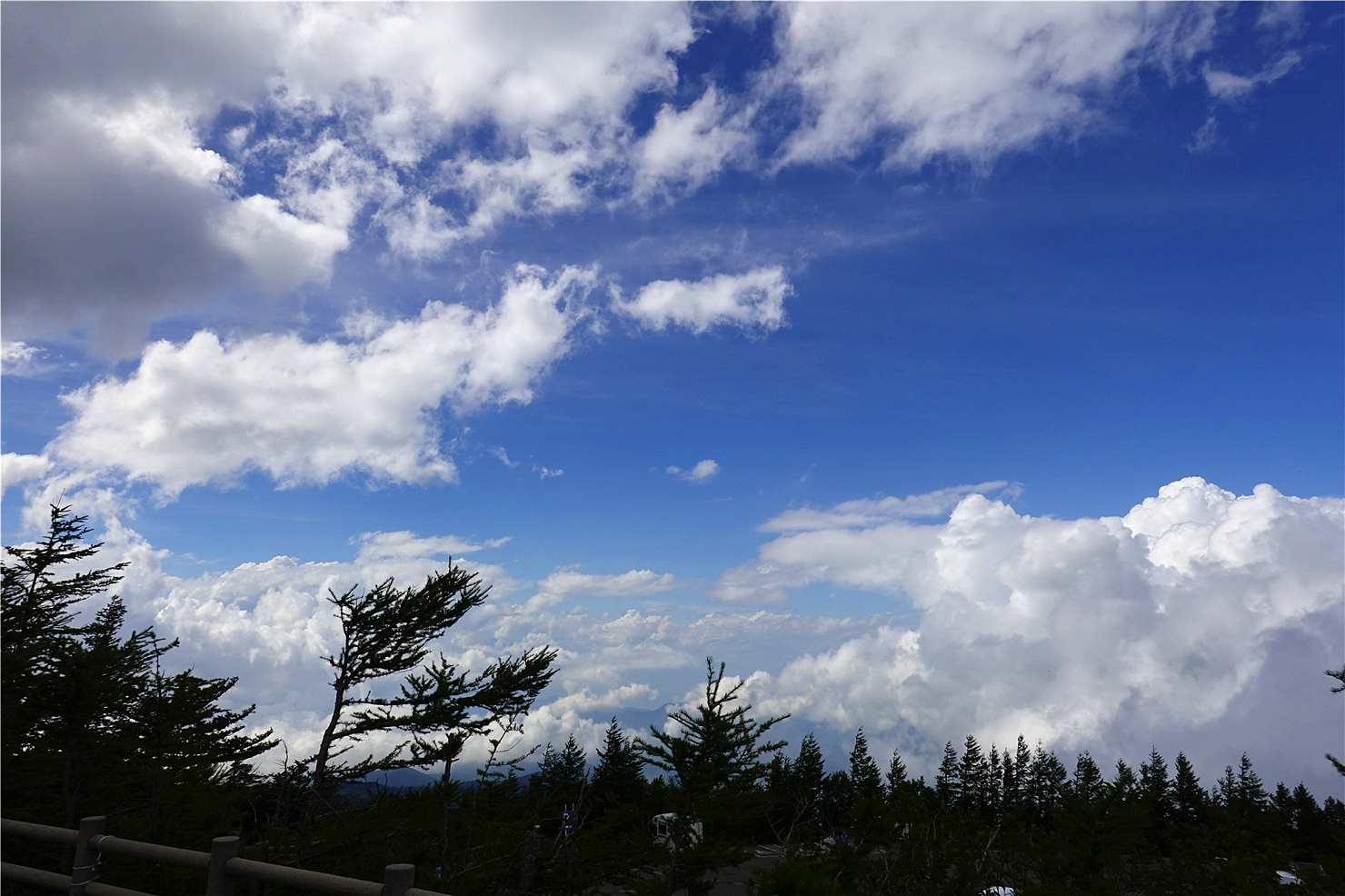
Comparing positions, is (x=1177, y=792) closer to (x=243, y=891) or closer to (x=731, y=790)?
(x=731, y=790)

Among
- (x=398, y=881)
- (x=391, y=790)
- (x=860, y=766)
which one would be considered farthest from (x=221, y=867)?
(x=860, y=766)

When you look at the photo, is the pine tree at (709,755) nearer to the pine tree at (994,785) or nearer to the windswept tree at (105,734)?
the windswept tree at (105,734)

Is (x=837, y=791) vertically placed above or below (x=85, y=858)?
below

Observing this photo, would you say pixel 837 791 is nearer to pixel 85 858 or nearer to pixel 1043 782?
pixel 1043 782

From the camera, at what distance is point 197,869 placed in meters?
4.26

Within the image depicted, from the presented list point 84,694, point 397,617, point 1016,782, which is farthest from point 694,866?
point 1016,782

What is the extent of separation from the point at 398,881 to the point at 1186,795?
4684 inches

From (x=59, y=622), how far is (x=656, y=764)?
22217 millimetres

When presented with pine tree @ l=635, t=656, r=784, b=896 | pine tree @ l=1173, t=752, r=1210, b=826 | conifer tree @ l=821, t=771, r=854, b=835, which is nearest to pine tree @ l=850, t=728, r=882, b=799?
conifer tree @ l=821, t=771, r=854, b=835

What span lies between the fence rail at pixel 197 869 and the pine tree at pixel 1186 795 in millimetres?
113611

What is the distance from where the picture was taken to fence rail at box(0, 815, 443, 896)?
12.1ft

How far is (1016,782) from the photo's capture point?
89.8 meters

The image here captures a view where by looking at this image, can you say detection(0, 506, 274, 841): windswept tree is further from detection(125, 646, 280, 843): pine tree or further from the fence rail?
the fence rail

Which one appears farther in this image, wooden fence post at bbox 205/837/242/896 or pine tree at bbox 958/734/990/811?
pine tree at bbox 958/734/990/811
